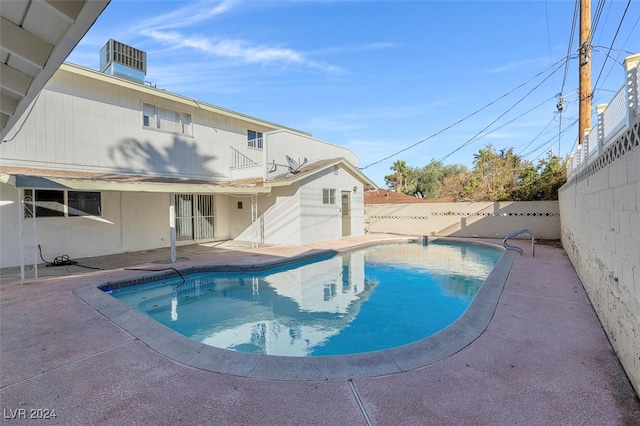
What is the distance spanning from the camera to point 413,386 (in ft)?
10.1

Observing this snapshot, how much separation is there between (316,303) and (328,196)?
8.96 m

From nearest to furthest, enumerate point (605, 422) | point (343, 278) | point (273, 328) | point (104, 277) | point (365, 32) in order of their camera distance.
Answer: point (605, 422), point (273, 328), point (104, 277), point (343, 278), point (365, 32)

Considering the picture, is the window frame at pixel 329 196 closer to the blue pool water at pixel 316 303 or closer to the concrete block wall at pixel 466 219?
the blue pool water at pixel 316 303

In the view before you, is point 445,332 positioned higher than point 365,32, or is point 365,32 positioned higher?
point 365,32

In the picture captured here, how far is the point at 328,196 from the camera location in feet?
51.5

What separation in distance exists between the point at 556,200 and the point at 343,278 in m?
13.4

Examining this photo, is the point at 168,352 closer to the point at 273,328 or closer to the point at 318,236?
the point at 273,328

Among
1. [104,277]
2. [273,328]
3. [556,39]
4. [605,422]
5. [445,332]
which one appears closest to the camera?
[605,422]

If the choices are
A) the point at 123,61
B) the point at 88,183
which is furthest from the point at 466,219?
the point at 123,61

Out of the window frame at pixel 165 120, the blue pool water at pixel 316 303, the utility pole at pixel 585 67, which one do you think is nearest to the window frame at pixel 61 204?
the window frame at pixel 165 120

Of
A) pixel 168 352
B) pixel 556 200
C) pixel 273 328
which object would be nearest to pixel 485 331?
pixel 273 328

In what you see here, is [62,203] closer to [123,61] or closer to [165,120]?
[165,120]

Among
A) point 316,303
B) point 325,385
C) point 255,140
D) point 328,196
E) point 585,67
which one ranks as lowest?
point 316,303

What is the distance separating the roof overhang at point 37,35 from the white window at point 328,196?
40.9 ft
